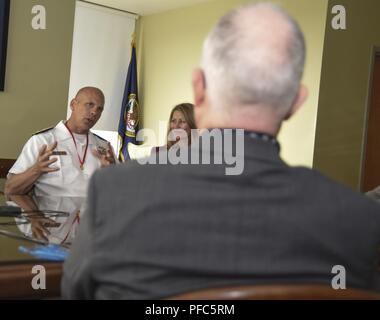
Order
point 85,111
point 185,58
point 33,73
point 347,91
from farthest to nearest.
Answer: point 185,58 < point 347,91 < point 33,73 < point 85,111

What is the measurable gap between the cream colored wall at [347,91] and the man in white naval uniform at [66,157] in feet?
8.20

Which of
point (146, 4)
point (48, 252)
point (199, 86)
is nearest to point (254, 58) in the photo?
point (199, 86)

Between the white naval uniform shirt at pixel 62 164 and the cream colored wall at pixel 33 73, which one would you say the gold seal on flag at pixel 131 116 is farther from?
the white naval uniform shirt at pixel 62 164

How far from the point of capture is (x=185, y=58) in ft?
22.6

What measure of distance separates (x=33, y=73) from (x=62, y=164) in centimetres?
146

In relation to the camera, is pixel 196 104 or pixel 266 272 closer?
pixel 266 272

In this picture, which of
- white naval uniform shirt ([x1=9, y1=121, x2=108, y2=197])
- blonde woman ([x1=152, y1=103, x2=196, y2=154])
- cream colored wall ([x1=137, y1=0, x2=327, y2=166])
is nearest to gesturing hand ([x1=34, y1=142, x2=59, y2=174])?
white naval uniform shirt ([x1=9, y1=121, x2=108, y2=197])

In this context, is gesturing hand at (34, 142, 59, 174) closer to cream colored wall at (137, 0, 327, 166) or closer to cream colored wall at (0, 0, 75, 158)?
cream colored wall at (0, 0, 75, 158)

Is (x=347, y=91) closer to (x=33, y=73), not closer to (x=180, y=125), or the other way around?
(x=180, y=125)

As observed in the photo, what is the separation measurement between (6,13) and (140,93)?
3427mm

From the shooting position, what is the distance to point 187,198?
2.96 ft

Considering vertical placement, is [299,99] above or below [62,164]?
above
